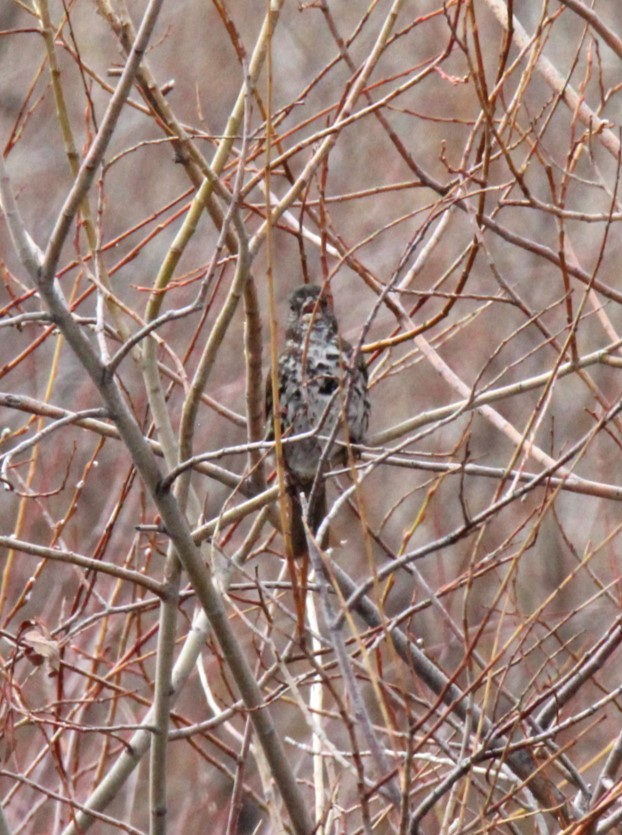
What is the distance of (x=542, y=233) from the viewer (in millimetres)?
9719

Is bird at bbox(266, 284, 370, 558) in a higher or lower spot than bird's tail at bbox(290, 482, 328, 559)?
higher

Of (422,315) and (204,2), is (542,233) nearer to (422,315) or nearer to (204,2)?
(422,315)

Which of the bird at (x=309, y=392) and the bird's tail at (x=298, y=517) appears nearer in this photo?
the bird's tail at (x=298, y=517)

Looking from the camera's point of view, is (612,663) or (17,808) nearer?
(17,808)

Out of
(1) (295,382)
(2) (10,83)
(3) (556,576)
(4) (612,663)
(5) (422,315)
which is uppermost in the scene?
(2) (10,83)

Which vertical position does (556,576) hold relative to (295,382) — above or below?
below

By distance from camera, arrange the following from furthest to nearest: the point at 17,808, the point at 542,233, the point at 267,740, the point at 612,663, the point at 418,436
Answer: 1. the point at 542,233
2. the point at 612,663
3. the point at 17,808
4. the point at 267,740
5. the point at 418,436

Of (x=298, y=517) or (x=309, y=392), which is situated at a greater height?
(x=309, y=392)

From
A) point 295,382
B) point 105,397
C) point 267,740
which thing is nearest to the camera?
point 105,397

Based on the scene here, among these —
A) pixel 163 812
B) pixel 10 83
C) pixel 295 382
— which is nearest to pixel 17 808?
pixel 295 382

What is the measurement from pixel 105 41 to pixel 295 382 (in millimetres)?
5314

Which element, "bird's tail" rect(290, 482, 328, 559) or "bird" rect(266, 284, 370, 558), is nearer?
"bird's tail" rect(290, 482, 328, 559)

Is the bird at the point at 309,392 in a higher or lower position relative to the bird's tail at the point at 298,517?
higher

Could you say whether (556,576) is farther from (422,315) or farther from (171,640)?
(171,640)
